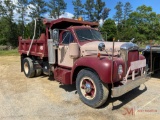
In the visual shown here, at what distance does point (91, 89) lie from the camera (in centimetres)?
475

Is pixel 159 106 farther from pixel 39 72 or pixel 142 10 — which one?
pixel 142 10

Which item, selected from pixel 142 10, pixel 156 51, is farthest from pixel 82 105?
pixel 142 10

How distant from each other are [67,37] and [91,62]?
5.97ft

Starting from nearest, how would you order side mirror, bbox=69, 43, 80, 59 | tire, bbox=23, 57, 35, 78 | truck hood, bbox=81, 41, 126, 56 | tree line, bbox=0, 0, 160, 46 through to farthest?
truck hood, bbox=81, 41, 126, 56 < side mirror, bbox=69, 43, 80, 59 < tire, bbox=23, 57, 35, 78 < tree line, bbox=0, 0, 160, 46

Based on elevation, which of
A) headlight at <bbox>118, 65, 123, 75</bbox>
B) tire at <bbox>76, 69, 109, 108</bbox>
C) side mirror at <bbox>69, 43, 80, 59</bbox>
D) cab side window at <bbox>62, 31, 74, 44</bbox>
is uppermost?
cab side window at <bbox>62, 31, 74, 44</bbox>

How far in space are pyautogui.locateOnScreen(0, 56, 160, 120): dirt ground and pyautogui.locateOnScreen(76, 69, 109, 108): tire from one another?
0.19 metres

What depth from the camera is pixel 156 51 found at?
671 cm

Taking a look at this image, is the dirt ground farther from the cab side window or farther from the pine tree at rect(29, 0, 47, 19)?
the pine tree at rect(29, 0, 47, 19)

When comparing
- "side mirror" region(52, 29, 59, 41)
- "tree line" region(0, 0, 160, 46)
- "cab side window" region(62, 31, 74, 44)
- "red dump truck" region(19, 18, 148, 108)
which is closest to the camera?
"red dump truck" region(19, 18, 148, 108)

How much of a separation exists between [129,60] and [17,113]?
3.15m

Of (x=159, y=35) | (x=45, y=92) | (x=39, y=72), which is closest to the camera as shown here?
(x=45, y=92)

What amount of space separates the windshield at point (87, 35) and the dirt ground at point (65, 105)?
5.96ft

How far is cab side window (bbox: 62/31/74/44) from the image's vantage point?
19.2 ft

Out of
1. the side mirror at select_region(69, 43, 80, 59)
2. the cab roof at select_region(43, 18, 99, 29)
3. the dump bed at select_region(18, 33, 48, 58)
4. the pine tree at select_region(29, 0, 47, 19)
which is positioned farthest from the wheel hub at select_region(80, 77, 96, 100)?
the pine tree at select_region(29, 0, 47, 19)
